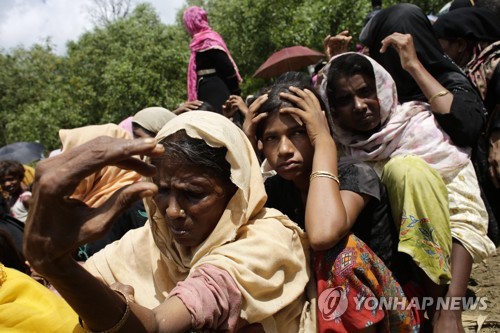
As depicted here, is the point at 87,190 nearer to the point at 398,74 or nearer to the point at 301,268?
the point at 301,268

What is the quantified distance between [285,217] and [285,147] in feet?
1.26

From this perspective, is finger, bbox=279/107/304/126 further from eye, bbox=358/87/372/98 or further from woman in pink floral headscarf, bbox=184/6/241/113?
woman in pink floral headscarf, bbox=184/6/241/113

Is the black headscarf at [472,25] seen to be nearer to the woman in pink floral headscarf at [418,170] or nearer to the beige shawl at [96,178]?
the woman in pink floral headscarf at [418,170]

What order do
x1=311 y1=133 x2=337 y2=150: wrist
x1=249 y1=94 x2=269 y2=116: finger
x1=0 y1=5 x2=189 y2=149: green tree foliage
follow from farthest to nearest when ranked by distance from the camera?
1. x1=0 y1=5 x2=189 y2=149: green tree foliage
2. x1=249 y1=94 x2=269 y2=116: finger
3. x1=311 y1=133 x2=337 y2=150: wrist

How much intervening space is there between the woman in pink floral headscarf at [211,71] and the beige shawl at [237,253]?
3.92 metres

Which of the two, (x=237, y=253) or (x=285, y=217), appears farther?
(x=285, y=217)

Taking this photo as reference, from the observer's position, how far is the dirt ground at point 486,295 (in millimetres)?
2807

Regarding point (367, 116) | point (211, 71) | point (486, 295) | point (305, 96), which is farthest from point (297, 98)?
point (211, 71)

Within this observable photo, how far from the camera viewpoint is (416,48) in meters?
3.11

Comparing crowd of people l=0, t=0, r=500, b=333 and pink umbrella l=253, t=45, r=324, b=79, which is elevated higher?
crowd of people l=0, t=0, r=500, b=333

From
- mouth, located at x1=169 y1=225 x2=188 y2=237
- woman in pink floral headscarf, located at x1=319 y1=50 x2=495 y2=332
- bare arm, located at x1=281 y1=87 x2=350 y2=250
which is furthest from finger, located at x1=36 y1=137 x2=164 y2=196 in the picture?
woman in pink floral headscarf, located at x1=319 y1=50 x2=495 y2=332

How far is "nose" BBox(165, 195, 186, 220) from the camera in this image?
71.4 inches

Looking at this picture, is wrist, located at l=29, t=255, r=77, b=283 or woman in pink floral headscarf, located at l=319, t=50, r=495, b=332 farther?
woman in pink floral headscarf, located at l=319, t=50, r=495, b=332

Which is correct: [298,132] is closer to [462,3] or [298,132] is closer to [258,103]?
[258,103]
